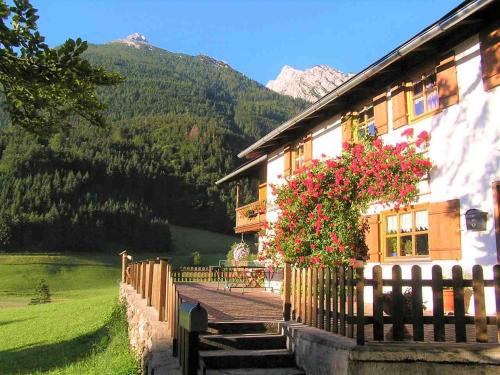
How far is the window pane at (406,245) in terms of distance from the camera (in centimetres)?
1145

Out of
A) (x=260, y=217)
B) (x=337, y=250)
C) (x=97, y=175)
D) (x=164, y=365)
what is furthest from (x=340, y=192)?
(x=97, y=175)

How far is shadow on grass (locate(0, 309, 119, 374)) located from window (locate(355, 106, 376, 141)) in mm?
8679

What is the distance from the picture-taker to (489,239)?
914 cm

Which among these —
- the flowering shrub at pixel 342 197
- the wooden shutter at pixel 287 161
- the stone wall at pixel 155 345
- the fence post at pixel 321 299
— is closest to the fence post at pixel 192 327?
the stone wall at pixel 155 345

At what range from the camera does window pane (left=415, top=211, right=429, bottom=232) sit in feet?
35.8

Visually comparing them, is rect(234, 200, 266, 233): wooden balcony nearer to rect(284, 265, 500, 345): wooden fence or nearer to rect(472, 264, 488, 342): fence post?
rect(284, 265, 500, 345): wooden fence

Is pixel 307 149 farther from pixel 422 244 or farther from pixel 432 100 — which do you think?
pixel 422 244

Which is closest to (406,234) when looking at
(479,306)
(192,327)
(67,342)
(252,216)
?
(479,306)

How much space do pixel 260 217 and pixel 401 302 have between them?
16.7 metres

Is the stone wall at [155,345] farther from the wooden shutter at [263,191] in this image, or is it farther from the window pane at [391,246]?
the wooden shutter at [263,191]

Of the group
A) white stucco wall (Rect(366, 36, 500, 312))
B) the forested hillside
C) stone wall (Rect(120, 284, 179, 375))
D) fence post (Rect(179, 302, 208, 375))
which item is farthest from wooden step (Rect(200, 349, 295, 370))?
the forested hillside

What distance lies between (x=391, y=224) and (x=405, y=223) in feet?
1.72

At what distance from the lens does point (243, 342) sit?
6996 mm

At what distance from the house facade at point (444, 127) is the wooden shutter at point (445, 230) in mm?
21
